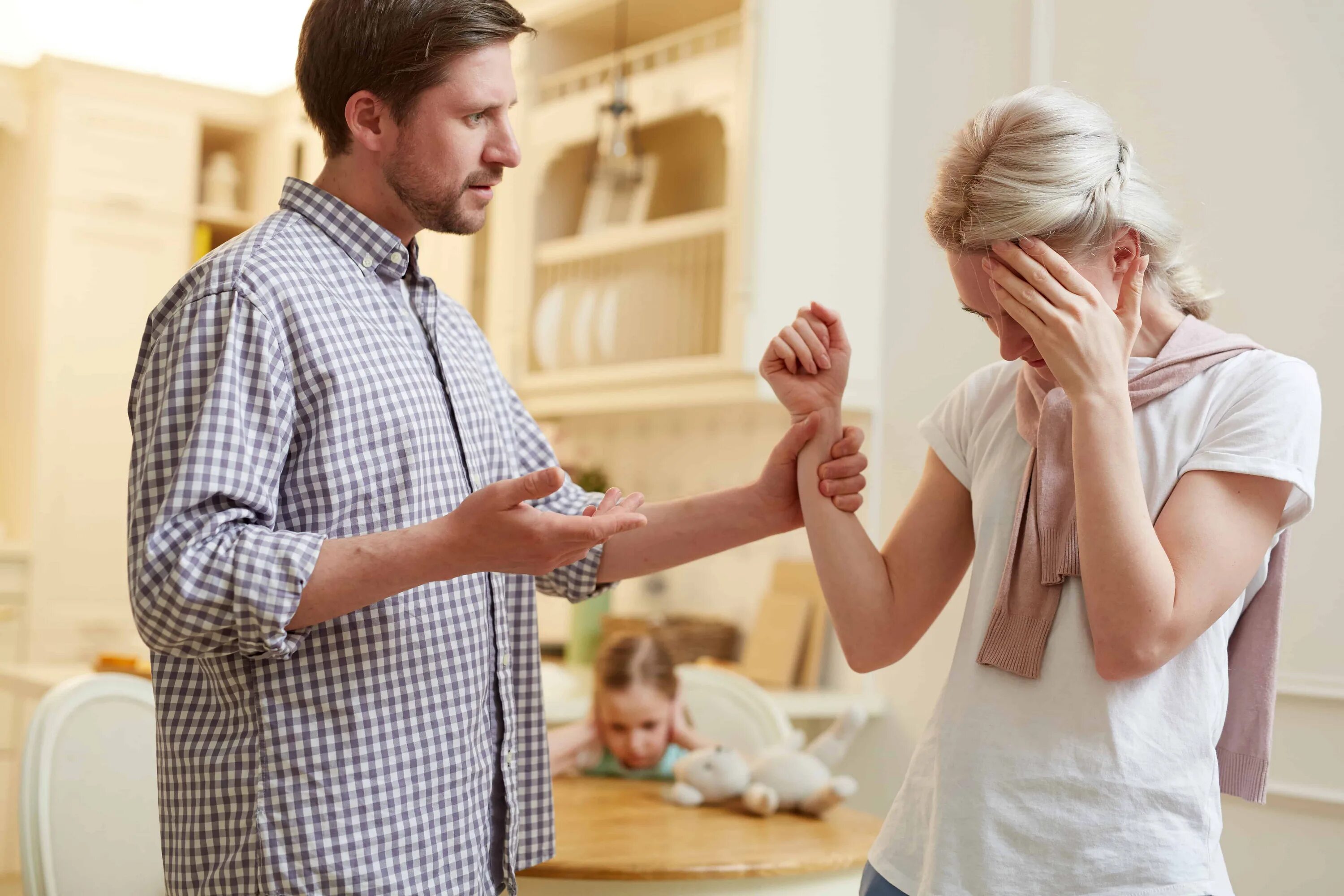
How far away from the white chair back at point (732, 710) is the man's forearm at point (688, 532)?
894 millimetres

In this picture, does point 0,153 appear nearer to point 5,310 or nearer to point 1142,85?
point 5,310

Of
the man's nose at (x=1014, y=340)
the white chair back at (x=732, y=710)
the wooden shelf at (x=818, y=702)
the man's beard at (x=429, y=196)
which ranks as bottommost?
the wooden shelf at (x=818, y=702)

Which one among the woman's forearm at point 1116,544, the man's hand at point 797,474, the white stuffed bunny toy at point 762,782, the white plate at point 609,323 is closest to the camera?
the woman's forearm at point 1116,544

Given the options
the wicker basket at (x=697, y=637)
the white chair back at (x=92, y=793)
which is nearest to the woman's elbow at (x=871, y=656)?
the white chair back at (x=92, y=793)

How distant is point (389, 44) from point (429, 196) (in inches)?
5.7

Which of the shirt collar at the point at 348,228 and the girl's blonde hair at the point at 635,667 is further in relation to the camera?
the girl's blonde hair at the point at 635,667

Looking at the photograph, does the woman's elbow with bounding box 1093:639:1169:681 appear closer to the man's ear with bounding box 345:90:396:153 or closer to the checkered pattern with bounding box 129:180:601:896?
the checkered pattern with bounding box 129:180:601:896

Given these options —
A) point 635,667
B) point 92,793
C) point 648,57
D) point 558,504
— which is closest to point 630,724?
point 635,667

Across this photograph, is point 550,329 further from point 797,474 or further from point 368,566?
point 368,566

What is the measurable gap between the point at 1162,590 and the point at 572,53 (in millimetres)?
2709

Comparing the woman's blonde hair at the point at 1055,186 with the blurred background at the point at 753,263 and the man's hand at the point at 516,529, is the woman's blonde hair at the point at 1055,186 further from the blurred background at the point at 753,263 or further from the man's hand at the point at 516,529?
the blurred background at the point at 753,263

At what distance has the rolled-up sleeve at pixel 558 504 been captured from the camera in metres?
1.38

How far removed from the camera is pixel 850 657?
4.11 feet

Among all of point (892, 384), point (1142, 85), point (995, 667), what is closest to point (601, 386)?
point (892, 384)
